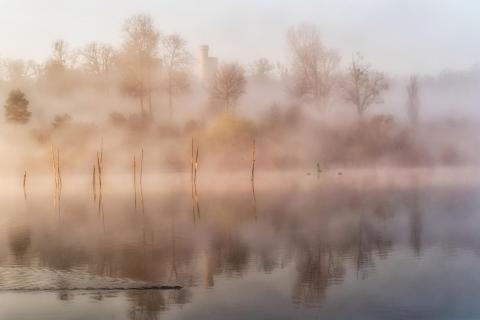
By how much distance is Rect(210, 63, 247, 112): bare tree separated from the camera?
43938 millimetres

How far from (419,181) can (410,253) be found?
18.1m

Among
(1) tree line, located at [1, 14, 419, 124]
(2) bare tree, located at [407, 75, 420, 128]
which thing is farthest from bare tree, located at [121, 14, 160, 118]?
(2) bare tree, located at [407, 75, 420, 128]

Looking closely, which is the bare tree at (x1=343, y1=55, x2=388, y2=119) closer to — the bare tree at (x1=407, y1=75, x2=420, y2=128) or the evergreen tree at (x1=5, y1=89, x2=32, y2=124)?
the bare tree at (x1=407, y1=75, x2=420, y2=128)

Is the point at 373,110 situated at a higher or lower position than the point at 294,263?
higher

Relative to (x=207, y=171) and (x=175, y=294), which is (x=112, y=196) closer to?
(x=207, y=171)

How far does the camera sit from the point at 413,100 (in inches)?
1875

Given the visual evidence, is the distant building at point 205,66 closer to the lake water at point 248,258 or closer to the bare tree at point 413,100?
the bare tree at point 413,100

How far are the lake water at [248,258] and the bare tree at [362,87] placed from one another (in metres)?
20.6

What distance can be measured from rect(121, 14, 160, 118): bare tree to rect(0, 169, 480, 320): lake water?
2132 centimetres

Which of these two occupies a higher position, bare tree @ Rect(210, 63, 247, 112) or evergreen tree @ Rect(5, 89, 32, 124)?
bare tree @ Rect(210, 63, 247, 112)

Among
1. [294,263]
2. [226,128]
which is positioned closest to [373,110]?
[226,128]

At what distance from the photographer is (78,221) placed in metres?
18.7

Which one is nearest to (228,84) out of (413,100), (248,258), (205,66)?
(205,66)

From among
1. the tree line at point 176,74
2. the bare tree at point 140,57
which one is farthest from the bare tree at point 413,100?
the bare tree at point 140,57
